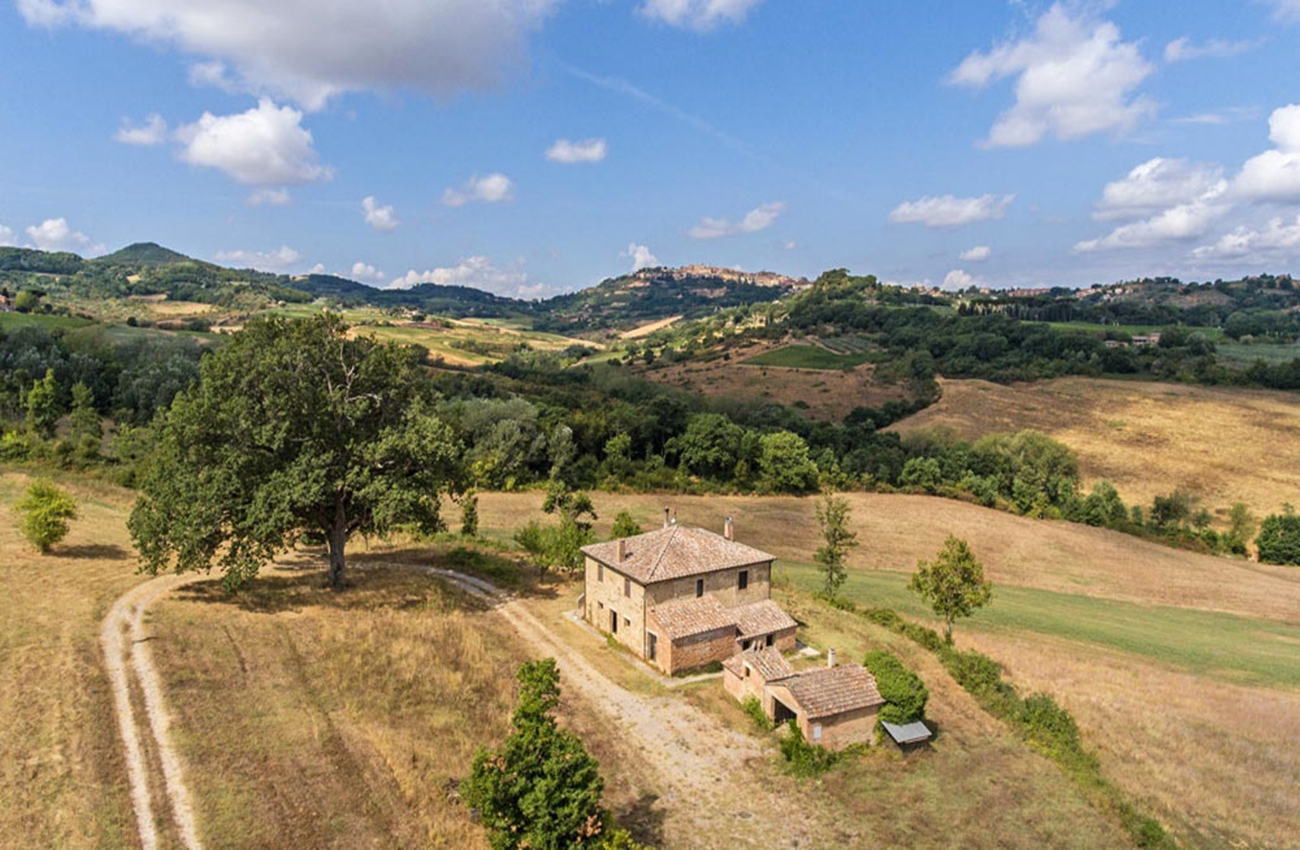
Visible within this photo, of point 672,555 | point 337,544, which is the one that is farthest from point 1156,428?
point 337,544

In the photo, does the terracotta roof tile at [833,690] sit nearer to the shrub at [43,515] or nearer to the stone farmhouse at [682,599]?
the stone farmhouse at [682,599]

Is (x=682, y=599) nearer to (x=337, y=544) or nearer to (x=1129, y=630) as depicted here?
(x=337, y=544)

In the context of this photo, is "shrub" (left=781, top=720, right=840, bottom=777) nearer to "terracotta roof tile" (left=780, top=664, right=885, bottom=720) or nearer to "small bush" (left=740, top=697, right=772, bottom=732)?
"terracotta roof tile" (left=780, top=664, right=885, bottom=720)

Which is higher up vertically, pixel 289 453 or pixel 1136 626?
pixel 289 453

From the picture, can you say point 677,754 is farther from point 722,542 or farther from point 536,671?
point 722,542

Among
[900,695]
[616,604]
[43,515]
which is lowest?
[900,695]

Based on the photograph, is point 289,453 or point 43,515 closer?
point 289,453
